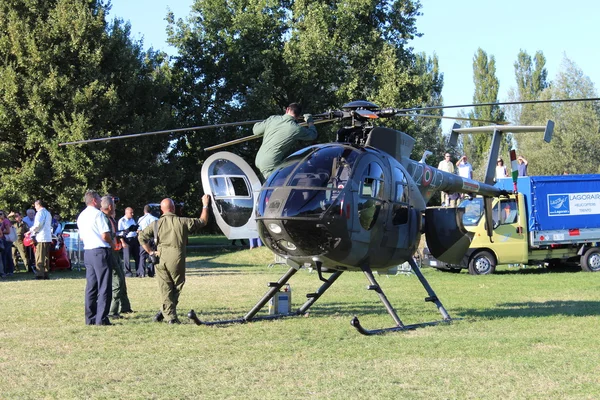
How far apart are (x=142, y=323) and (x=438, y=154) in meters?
42.1

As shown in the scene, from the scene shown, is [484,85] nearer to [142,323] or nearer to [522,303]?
[522,303]

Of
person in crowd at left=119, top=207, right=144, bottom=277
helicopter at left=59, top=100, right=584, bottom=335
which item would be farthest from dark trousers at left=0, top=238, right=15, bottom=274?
helicopter at left=59, top=100, right=584, bottom=335

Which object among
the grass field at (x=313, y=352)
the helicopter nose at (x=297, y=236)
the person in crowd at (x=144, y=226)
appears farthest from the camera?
the person in crowd at (x=144, y=226)

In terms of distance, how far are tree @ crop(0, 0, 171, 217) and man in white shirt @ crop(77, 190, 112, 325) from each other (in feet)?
58.8

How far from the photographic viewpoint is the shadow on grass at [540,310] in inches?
450

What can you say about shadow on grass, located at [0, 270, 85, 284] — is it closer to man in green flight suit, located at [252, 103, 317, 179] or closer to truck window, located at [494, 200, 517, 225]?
man in green flight suit, located at [252, 103, 317, 179]

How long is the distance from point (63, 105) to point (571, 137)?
104ft

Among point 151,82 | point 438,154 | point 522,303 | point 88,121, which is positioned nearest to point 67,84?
point 88,121

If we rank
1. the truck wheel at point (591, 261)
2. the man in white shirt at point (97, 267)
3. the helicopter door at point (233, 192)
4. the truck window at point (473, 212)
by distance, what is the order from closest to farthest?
the helicopter door at point (233, 192), the man in white shirt at point (97, 267), the truck window at point (473, 212), the truck wheel at point (591, 261)

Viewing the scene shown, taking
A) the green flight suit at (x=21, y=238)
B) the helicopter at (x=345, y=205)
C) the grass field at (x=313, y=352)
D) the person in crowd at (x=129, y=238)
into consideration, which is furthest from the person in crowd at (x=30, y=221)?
the helicopter at (x=345, y=205)

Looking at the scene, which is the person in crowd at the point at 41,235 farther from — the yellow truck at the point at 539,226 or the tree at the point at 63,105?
the yellow truck at the point at 539,226

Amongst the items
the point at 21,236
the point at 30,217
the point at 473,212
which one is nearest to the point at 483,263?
the point at 473,212

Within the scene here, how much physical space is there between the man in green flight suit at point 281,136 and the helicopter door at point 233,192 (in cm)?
31

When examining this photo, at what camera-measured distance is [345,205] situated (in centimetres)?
899
